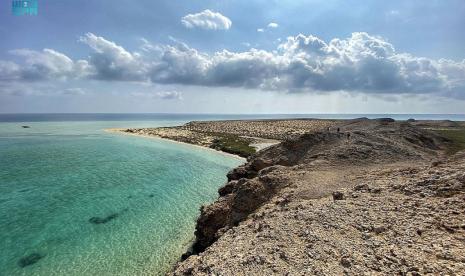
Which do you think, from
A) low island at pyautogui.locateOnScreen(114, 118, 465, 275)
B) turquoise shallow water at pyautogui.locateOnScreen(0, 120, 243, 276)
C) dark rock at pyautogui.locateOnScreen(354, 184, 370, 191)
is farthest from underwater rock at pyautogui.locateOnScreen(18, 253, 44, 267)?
dark rock at pyautogui.locateOnScreen(354, 184, 370, 191)

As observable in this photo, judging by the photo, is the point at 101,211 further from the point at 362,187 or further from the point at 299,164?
the point at 362,187

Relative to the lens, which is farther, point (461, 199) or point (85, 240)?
point (85, 240)

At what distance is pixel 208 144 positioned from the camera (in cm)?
8712

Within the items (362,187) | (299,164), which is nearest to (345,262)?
(362,187)

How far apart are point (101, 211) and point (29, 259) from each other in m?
10.5

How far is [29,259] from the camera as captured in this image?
70.9 feet

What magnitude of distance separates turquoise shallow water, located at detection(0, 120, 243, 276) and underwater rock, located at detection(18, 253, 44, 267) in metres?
0.24

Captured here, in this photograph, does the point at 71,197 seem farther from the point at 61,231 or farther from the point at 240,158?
the point at 240,158

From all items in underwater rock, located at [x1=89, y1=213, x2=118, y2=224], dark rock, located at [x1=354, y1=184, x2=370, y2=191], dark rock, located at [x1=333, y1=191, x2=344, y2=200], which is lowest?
underwater rock, located at [x1=89, y1=213, x2=118, y2=224]

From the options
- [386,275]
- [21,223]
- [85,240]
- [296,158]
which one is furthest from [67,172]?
[386,275]

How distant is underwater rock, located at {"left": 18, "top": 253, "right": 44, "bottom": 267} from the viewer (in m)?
21.1

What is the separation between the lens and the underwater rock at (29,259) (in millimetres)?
21062

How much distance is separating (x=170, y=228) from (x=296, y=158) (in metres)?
17.7

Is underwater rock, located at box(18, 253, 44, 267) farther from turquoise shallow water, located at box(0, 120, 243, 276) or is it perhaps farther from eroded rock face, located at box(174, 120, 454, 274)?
eroded rock face, located at box(174, 120, 454, 274)
